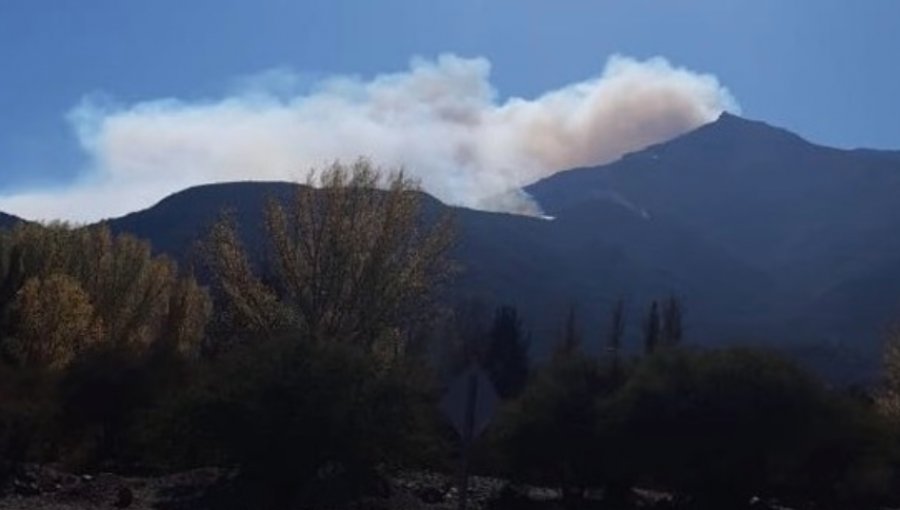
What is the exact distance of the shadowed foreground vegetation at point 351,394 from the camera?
945 inches

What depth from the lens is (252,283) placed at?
46.1 metres

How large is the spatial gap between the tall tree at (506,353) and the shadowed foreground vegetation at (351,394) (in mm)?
15155

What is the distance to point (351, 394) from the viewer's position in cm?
2372

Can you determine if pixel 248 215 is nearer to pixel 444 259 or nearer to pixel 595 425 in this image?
pixel 444 259

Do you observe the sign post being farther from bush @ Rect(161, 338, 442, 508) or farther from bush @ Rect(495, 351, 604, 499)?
bush @ Rect(495, 351, 604, 499)

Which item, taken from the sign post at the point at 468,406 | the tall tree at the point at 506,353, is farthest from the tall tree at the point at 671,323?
the sign post at the point at 468,406

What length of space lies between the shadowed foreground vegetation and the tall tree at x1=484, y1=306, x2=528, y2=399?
597 inches

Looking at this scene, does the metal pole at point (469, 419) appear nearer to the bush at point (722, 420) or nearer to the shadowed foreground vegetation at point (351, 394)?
the shadowed foreground vegetation at point (351, 394)

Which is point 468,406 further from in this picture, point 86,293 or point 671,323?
point 671,323

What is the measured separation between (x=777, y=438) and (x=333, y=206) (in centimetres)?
1785

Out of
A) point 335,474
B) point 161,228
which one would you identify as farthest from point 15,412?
point 161,228

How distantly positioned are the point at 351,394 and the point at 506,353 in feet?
179

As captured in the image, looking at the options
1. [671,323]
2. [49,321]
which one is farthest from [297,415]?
[671,323]

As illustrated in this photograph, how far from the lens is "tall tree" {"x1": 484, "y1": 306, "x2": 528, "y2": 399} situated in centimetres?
7531
